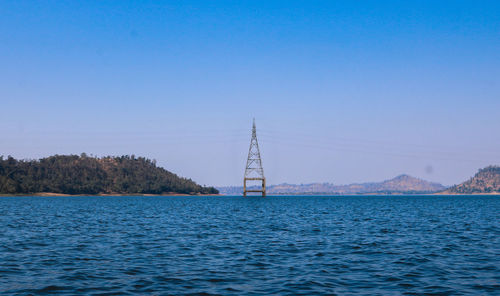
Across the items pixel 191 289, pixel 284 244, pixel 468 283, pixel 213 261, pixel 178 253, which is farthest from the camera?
pixel 284 244

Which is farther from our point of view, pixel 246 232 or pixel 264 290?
pixel 246 232

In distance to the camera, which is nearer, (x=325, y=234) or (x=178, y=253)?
(x=178, y=253)

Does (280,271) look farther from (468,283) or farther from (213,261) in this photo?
(468,283)

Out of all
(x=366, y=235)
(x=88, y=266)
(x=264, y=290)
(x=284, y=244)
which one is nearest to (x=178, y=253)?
(x=88, y=266)

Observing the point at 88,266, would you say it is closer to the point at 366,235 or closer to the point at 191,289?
the point at 191,289

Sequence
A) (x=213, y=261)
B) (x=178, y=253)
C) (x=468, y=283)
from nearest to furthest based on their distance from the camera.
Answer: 1. (x=468, y=283)
2. (x=213, y=261)
3. (x=178, y=253)

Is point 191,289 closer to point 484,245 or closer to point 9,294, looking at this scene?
point 9,294

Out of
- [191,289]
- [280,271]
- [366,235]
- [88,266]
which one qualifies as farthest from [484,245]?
[88,266]

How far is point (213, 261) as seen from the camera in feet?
89.1

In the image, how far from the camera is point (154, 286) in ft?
66.4

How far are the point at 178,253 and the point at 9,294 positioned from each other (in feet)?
42.5

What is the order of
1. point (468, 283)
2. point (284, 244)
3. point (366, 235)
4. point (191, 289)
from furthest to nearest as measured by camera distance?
point (366, 235)
point (284, 244)
point (468, 283)
point (191, 289)

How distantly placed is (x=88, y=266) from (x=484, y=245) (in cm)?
2988

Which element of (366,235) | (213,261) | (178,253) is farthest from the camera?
(366,235)
